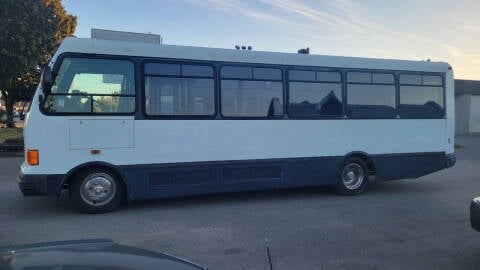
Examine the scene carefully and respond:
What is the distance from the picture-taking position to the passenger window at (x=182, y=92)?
304 inches

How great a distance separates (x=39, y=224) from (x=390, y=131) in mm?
7380

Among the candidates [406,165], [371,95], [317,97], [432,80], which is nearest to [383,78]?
[371,95]

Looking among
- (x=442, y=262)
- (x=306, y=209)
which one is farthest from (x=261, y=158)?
(x=442, y=262)

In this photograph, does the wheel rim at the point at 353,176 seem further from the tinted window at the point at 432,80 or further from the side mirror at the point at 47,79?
the side mirror at the point at 47,79

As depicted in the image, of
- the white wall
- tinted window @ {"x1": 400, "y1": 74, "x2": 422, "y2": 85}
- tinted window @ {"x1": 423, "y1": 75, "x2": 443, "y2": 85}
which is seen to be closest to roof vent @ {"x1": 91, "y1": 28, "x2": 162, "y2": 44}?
tinted window @ {"x1": 400, "y1": 74, "x2": 422, "y2": 85}

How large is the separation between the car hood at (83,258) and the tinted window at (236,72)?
555 cm

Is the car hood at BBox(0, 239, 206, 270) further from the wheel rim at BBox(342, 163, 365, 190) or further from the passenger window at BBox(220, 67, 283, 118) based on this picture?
the wheel rim at BBox(342, 163, 365, 190)

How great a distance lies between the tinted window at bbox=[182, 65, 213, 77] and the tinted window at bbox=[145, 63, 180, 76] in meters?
0.14

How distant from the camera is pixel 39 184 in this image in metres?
7.05

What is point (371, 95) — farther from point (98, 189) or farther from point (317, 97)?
point (98, 189)

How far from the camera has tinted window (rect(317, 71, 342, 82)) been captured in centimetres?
909

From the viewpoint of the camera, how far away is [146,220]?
709 centimetres

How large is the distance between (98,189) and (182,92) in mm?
2291

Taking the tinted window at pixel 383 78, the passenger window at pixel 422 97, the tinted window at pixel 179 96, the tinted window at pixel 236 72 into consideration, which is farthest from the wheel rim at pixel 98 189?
the passenger window at pixel 422 97
